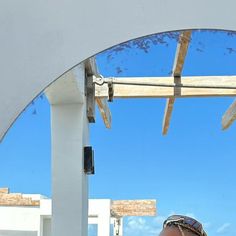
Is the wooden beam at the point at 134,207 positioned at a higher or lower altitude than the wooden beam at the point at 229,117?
lower

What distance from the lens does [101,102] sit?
450 cm

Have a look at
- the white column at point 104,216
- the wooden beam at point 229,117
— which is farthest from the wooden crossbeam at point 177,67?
the white column at point 104,216

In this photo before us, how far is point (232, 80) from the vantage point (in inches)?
163

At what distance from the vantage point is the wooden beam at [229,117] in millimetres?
4660

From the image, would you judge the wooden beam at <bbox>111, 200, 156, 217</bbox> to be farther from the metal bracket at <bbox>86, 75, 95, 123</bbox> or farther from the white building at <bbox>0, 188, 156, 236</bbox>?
the metal bracket at <bbox>86, 75, 95, 123</bbox>

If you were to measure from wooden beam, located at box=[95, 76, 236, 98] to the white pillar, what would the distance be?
0.43 m

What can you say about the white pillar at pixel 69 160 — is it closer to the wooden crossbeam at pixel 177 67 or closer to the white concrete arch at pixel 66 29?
the wooden crossbeam at pixel 177 67

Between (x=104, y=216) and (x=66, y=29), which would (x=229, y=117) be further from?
(x=104, y=216)

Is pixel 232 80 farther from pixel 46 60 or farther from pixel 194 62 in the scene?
pixel 46 60

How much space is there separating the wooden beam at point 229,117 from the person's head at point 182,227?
3400 millimetres

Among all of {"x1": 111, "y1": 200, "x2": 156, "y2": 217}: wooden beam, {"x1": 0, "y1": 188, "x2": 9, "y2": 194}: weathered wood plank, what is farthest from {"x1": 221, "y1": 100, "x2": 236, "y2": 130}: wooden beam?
{"x1": 0, "y1": 188, "x2": 9, "y2": 194}: weathered wood plank

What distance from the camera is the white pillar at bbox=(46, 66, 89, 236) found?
11.8 ft

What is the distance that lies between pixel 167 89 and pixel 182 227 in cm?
310

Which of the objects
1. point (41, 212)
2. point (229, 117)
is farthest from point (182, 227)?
point (41, 212)
